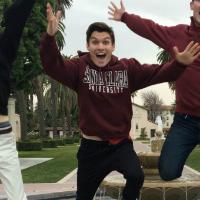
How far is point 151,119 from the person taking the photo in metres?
119

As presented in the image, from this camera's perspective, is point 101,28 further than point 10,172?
Yes

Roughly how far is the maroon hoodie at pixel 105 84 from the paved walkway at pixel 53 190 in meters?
5.24

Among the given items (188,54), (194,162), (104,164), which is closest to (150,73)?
(188,54)

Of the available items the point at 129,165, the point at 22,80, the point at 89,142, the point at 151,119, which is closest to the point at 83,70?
the point at 89,142

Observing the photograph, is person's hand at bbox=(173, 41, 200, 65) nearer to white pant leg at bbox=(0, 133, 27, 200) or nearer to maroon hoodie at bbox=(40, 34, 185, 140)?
maroon hoodie at bbox=(40, 34, 185, 140)

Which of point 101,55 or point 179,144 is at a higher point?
point 101,55

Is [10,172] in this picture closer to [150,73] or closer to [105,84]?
[105,84]

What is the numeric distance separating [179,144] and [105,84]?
102 centimetres

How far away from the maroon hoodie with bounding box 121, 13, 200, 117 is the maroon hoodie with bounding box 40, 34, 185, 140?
0.38 metres

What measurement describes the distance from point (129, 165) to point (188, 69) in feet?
3.87

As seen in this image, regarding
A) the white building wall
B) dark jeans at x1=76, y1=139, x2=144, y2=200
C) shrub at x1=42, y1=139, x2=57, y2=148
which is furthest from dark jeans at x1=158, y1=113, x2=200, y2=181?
the white building wall

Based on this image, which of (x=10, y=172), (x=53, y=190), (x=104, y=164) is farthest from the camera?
(x=53, y=190)

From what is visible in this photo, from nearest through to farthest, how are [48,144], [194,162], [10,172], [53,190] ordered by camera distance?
[10,172] → [53,190] → [194,162] → [48,144]

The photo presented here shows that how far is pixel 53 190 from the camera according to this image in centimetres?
1166
